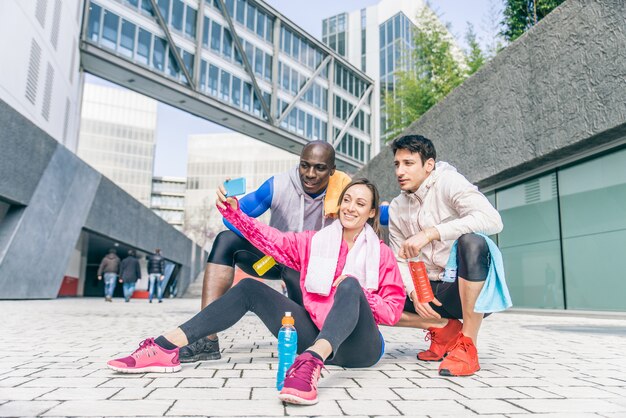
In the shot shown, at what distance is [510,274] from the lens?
10.5m

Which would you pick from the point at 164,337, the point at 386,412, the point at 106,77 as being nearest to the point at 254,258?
the point at 164,337

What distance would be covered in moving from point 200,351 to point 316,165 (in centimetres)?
157

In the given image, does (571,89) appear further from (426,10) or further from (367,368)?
(426,10)

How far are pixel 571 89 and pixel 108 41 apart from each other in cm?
1916

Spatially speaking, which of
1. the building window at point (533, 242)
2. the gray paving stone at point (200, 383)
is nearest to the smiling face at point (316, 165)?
the gray paving stone at point (200, 383)

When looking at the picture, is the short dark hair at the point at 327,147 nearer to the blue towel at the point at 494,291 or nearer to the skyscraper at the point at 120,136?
the blue towel at the point at 494,291

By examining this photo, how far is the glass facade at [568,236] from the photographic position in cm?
788

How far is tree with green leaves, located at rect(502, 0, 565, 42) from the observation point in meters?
12.1

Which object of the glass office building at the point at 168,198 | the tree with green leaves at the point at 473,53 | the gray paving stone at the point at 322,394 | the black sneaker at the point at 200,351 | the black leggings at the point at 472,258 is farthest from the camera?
the glass office building at the point at 168,198

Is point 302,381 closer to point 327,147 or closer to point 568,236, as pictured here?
point 327,147

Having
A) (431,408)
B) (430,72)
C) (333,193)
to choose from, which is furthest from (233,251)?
(430,72)

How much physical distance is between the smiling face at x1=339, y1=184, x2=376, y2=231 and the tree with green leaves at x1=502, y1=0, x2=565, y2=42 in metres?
11.0

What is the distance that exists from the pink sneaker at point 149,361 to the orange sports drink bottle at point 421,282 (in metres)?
1.53

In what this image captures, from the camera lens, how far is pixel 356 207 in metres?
3.05
